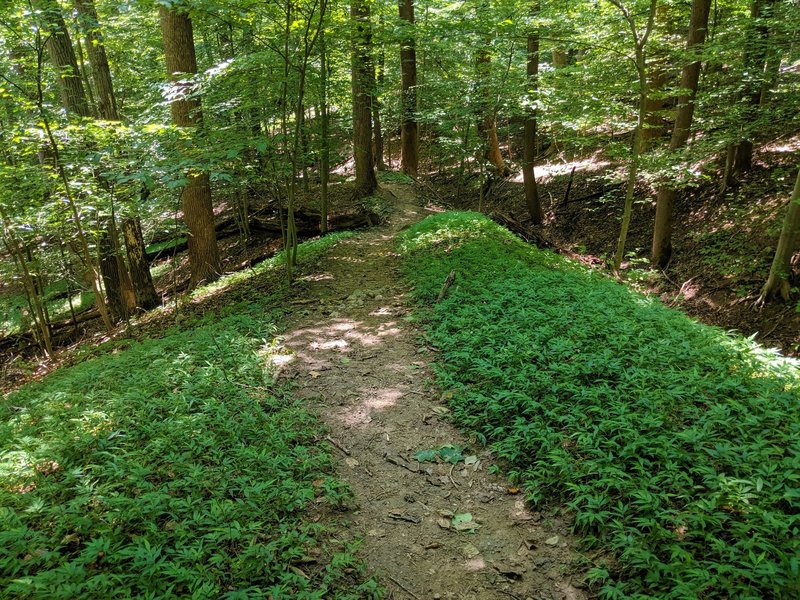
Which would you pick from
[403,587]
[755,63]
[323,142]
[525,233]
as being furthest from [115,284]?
[755,63]

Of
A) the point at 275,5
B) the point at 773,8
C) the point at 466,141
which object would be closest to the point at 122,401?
the point at 275,5

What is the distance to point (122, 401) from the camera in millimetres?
4332

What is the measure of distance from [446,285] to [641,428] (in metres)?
4.10

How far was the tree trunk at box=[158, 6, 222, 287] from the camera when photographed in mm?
8648

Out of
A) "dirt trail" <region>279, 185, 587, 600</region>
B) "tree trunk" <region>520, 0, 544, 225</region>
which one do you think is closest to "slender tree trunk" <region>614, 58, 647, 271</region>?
"tree trunk" <region>520, 0, 544, 225</region>

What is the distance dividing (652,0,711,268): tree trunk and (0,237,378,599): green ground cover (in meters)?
8.72

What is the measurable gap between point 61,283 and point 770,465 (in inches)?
767

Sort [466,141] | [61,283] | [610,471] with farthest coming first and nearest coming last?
1. [61,283]
2. [466,141]
3. [610,471]

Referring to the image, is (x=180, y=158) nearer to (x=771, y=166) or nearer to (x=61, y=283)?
(x=771, y=166)

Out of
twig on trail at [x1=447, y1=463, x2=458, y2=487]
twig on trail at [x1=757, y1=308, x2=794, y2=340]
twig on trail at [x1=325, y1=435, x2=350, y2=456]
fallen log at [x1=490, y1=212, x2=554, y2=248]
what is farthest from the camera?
fallen log at [x1=490, y1=212, x2=554, y2=248]

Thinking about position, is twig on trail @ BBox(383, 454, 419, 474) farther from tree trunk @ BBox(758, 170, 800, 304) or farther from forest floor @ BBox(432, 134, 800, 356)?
tree trunk @ BBox(758, 170, 800, 304)

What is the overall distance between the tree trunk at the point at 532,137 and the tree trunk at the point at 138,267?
9.68 meters

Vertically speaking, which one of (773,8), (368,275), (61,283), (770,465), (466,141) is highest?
(773,8)

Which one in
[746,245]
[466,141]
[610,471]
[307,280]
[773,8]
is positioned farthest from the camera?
[466,141]
